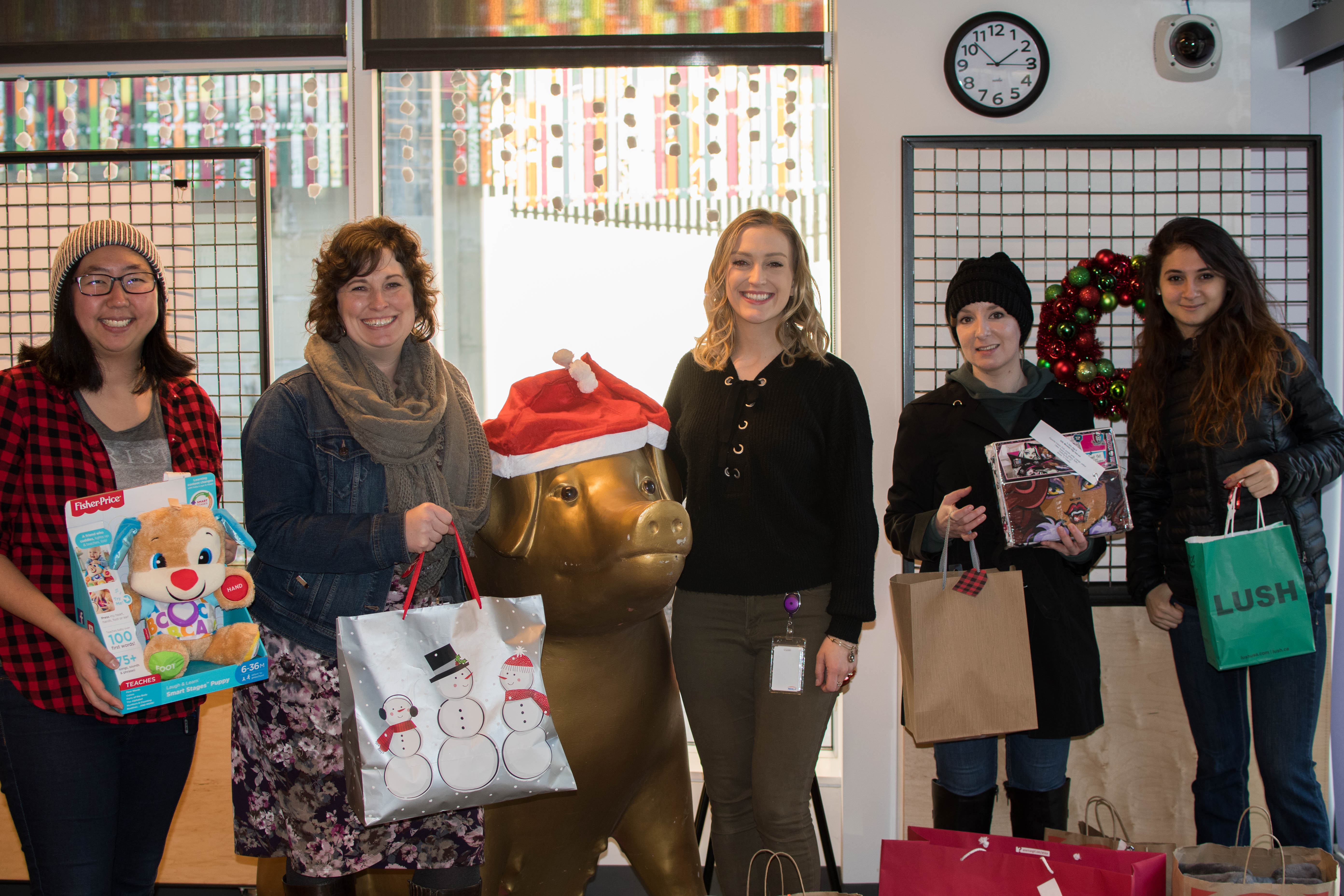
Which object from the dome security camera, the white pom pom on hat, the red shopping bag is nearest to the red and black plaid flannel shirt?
the white pom pom on hat

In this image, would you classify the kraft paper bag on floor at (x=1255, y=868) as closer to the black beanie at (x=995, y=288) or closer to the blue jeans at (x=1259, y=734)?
the blue jeans at (x=1259, y=734)

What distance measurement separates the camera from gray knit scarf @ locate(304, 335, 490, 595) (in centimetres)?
179

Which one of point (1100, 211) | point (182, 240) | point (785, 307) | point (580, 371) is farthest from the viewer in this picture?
point (182, 240)

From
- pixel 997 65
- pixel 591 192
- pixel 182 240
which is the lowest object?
pixel 182 240

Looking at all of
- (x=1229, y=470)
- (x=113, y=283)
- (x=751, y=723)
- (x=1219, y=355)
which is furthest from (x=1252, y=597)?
(x=113, y=283)

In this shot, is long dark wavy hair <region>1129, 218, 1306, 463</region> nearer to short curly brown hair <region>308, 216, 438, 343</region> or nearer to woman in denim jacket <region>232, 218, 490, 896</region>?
woman in denim jacket <region>232, 218, 490, 896</region>

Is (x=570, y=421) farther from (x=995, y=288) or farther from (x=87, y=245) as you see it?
(x=995, y=288)

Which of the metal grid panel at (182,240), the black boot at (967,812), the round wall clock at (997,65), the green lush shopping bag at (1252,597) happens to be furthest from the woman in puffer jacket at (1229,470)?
the metal grid panel at (182,240)

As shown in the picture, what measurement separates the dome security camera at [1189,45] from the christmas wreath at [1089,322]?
0.62m

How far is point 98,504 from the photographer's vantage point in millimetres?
1643

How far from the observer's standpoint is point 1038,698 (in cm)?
228

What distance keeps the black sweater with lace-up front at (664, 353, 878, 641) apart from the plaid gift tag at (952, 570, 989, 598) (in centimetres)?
27

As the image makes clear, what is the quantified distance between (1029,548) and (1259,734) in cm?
78

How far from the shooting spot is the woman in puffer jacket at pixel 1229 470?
2.30m
